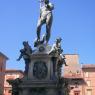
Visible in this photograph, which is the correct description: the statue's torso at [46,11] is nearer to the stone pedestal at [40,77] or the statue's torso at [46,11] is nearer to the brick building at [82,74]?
the stone pedestal at [40,77]

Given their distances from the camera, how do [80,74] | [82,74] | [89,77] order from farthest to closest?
[89,77] < [80,74] < [82,74]

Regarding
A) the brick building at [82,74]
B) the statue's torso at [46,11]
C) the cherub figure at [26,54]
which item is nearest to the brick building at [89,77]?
the brick building at [82,74]

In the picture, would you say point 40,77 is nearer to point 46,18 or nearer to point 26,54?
point 26,54

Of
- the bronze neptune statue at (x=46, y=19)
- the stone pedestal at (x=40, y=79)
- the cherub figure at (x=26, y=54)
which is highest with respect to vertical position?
the bronze neptune statue at (x=46, y=19)

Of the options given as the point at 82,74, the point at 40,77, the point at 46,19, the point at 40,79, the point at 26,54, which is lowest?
the point at 40,79

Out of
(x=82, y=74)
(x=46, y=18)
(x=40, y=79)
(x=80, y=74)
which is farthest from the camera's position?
(x=80, y=74)

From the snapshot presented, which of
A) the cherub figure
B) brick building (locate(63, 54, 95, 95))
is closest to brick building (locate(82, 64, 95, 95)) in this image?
brick building (locate(63, 54, 95, 95))

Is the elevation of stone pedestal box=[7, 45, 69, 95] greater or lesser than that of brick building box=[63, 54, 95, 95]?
lesser

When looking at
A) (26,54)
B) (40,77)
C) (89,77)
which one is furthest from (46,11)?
(89,77)

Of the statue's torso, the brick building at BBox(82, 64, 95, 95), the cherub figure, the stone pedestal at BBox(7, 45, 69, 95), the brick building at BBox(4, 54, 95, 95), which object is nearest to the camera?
the stone pedestal at BBox(7, 45, 69, 95)

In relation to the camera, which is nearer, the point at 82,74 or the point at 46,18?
the point at 46,18

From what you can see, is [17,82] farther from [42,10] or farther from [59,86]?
[42,10]

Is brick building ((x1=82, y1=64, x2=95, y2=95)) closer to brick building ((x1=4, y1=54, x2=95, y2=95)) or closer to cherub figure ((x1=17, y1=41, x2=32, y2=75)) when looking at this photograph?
brick building ((x1=4, y1=54, x2=95, y2=95))

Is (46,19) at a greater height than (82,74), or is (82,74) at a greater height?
(82,74)
